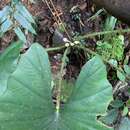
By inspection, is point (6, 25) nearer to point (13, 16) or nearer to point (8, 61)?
point (13, 16)

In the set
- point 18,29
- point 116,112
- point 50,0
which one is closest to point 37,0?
point 50,0

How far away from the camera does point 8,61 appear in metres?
1.68

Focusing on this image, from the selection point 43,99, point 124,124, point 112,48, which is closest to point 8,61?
A: point 43,99

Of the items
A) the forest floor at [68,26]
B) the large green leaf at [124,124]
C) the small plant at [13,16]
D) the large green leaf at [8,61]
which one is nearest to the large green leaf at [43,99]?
the large green leaf at [8,61]

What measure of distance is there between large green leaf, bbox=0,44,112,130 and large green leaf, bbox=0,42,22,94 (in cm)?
12

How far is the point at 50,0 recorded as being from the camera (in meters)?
2.52

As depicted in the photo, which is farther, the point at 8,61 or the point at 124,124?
the point at 124,124

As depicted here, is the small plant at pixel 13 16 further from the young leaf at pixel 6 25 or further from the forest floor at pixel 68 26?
the forest floor at pixel 68 26

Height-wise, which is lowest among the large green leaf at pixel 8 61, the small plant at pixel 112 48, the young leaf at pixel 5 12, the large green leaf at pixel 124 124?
the large green leaf at pixel 124 124

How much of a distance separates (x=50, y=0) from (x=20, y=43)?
3.02 ft

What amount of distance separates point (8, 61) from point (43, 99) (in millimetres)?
222

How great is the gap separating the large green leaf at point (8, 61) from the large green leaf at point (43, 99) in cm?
12

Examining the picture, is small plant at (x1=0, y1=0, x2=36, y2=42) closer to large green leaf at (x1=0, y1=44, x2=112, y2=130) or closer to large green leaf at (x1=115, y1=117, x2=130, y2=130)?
large green leaf at (x1=0, y1=44, x2=112, y2=130)

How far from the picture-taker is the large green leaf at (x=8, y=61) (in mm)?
1654
